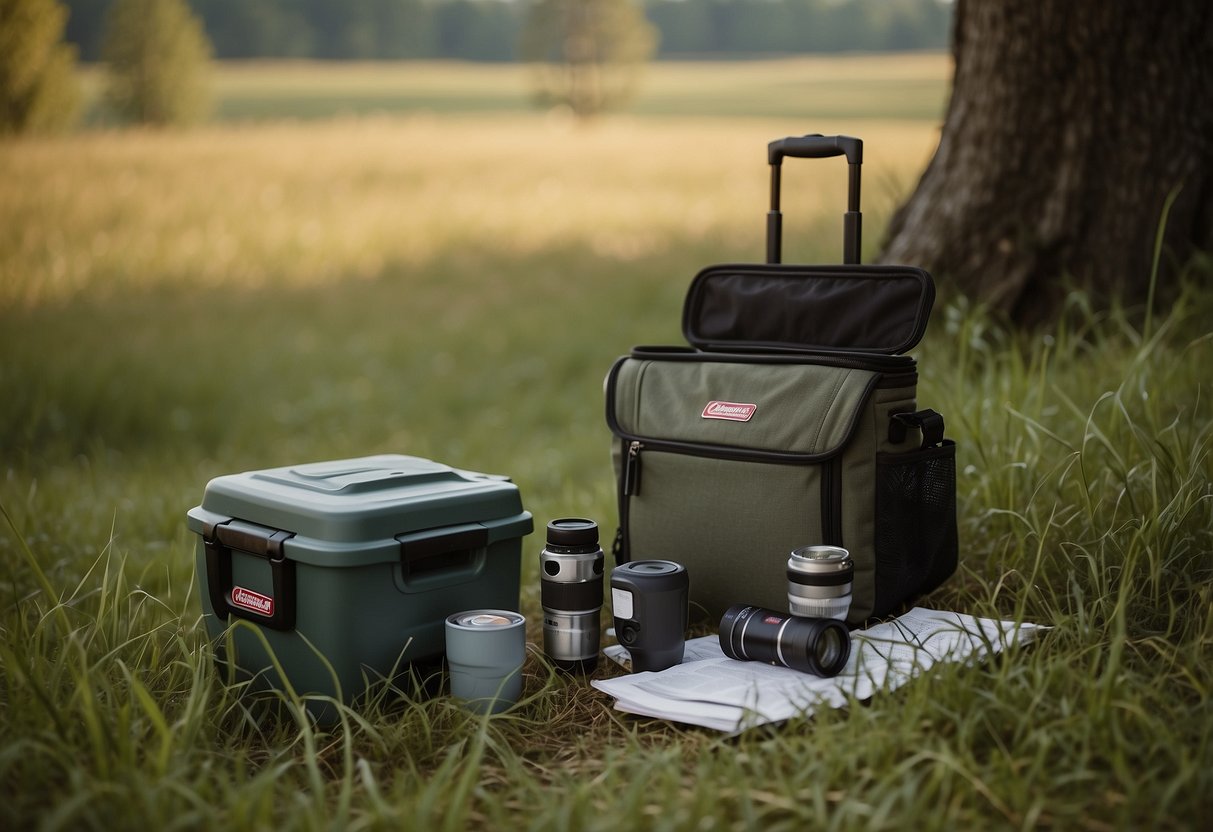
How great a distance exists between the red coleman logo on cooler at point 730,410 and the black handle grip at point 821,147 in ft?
2.35

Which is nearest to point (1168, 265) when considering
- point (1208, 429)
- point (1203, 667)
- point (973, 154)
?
point (973, 154)

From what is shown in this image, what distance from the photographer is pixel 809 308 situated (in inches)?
114

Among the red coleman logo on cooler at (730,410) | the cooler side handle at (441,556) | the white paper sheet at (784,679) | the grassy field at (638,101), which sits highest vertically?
the grassy field at (638,101)

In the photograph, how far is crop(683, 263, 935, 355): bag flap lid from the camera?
273 cm

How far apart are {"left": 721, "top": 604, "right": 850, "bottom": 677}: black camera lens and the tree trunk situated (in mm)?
2060

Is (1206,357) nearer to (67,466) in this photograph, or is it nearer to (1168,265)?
(1168,265)

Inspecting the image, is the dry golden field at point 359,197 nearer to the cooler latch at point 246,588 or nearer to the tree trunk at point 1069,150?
the tree trunk at point 1069,150

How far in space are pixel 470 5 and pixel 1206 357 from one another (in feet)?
121

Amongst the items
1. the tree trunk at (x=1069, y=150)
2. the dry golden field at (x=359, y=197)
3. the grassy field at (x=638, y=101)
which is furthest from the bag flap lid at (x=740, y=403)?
the grassy field at (x=638, y=101)

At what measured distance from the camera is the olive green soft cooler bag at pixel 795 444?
2494 mm

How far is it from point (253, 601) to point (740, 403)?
1.23 m

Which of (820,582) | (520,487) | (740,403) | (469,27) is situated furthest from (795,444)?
(469,27)

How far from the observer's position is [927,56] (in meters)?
26.9

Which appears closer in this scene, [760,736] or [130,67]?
[760,736]
